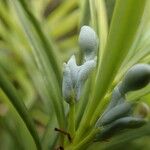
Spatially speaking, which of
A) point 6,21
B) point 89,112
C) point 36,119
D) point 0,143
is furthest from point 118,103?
point 6,21

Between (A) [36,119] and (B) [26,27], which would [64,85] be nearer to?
(B) [26,27]

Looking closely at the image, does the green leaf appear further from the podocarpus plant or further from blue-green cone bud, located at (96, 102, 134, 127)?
blue-green cone bud, located at (96, 102, 134, 127)

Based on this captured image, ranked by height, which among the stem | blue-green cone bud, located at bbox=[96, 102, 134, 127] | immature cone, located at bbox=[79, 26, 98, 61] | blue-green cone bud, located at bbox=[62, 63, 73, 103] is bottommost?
blue-green cone bud, located at bbox=[96, 102, 134, 127]

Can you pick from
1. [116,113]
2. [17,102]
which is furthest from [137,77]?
[17,102]

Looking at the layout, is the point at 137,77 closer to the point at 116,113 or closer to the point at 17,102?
the point at 116,113

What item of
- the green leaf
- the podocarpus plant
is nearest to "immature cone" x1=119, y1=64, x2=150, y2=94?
the podocarpus plant

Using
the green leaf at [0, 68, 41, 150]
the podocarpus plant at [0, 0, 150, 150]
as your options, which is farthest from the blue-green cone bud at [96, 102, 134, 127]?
the green leaf at [0, 68, 41, 150]

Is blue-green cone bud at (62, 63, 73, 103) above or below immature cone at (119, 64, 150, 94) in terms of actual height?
above
